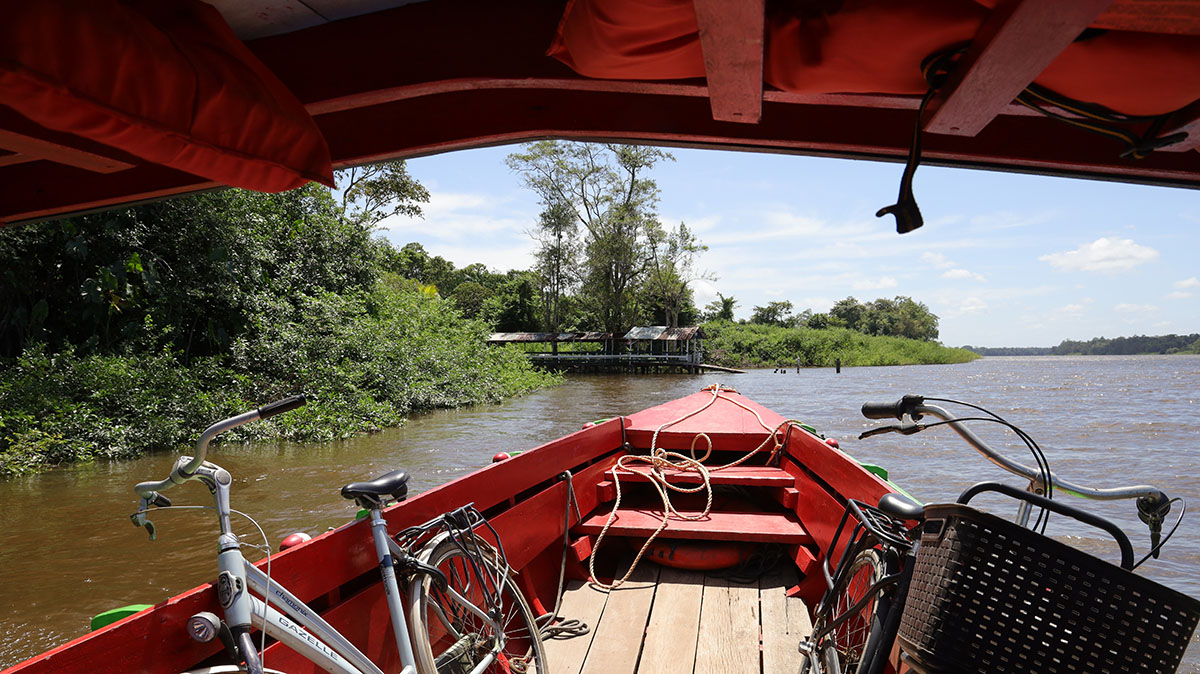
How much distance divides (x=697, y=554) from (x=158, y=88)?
2979 millimetres

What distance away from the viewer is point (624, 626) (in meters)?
2.89

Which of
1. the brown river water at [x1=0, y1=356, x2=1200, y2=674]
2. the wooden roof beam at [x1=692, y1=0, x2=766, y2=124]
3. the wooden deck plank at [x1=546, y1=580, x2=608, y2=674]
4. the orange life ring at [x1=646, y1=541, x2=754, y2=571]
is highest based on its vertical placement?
the wooden roof beam at [x1=692, y1=0, x2=766, y2=124]

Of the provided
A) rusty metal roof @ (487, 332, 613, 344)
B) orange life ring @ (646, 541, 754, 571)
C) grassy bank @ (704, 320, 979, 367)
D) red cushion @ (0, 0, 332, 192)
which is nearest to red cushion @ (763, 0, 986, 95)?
red cushion @ (0, 0, 332, 192)

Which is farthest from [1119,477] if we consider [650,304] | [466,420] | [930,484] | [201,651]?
[650,304]

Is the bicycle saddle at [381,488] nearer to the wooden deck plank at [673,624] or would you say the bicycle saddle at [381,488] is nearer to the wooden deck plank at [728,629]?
the wooden deck plank at [673,624]

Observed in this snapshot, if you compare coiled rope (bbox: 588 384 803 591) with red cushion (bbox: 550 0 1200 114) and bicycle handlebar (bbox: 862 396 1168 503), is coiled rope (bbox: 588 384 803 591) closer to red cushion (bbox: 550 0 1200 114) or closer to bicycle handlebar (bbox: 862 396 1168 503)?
bicycle handlebar (bbox: 862 396 1168 503)

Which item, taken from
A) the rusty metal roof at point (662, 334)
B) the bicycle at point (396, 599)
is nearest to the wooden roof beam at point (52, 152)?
the bicycle at point (396, 599)

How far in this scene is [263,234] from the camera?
12906mm

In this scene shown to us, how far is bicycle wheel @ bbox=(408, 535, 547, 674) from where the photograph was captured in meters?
1.96

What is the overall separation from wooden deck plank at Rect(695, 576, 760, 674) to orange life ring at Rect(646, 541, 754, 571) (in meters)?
0.09

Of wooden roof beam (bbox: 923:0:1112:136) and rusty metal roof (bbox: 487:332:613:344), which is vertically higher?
wooden roof beam (bbox: 923:0:1112:136)

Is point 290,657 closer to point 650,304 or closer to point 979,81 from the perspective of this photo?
point 979,81

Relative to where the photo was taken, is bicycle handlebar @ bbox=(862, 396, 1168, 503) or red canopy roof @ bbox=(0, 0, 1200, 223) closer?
red canopy roof @ bbox=(0, 0, 1200, 223)

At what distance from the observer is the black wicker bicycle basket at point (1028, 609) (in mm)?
1116
